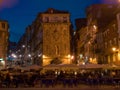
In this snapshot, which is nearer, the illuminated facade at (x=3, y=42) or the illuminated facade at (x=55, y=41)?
the illuminated facade at (x=55, y=41)

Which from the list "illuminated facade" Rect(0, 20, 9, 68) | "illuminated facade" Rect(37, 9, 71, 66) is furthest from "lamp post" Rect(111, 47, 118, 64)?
"illuminated facade" Rect(0, 20, 9, 68)

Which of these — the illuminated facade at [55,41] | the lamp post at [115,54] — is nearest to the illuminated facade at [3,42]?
the illuminated facade at [55,41]

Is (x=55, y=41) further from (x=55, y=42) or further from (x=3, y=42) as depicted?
(x=3, y=42)

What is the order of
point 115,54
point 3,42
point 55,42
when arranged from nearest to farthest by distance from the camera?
1. point 115,54
2. point 55,42
3. point 3,42

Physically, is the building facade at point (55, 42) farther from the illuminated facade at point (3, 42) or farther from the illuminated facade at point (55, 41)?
the illuminated facade at point (3, 42)

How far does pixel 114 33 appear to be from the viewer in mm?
55906

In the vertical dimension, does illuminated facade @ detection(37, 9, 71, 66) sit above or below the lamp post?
above

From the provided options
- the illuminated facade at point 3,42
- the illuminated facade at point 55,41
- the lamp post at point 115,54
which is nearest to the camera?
the lamp post at point 115,54

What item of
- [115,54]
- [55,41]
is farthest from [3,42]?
[115,54]

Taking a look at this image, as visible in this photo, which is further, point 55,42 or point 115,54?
point 55,42

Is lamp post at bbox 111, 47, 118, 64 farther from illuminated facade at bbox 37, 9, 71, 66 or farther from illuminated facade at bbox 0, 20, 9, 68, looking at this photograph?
illuminated facade at bbox 0, 20, 9, 68

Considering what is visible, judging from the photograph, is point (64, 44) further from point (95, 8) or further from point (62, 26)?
point (95, 8)

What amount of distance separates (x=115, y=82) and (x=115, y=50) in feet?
73.4

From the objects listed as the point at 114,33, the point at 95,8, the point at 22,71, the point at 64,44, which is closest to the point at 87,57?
the point at 64,44
